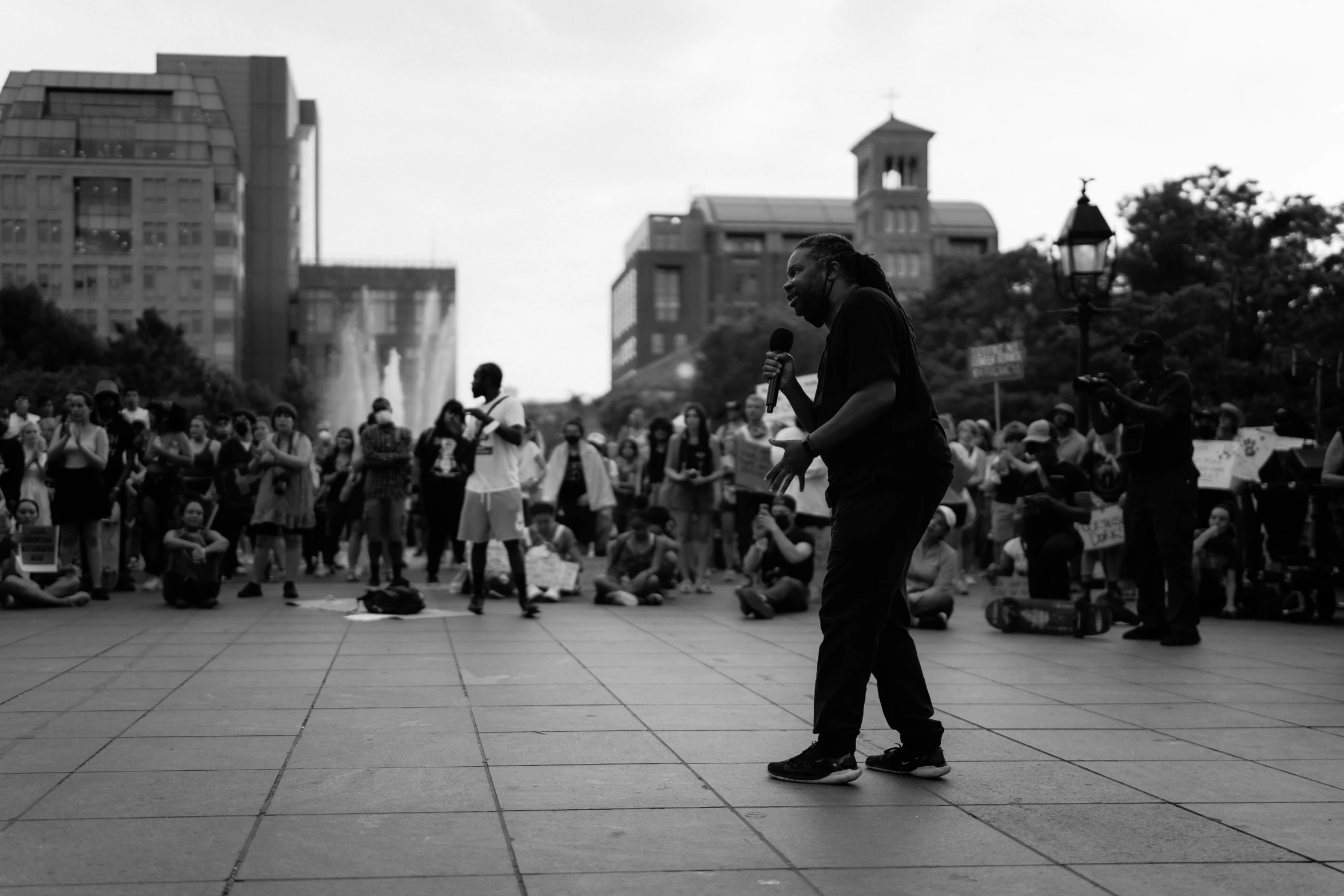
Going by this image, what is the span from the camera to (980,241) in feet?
596

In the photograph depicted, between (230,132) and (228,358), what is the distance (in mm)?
18675

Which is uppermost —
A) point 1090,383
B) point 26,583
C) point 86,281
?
point 86,281

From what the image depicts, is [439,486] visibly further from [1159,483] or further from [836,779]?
[836,779]

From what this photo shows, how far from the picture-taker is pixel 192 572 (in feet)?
42.6

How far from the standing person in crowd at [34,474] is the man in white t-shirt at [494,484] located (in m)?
4.64

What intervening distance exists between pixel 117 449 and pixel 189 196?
11378 cm

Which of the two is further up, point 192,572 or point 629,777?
point 192,572

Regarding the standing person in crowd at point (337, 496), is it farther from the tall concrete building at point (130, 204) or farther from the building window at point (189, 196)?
the building window at point (189, 196)

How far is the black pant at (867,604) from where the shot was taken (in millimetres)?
5312

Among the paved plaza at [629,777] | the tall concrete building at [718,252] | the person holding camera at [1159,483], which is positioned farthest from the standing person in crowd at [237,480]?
the tall concrete building at [718,252]

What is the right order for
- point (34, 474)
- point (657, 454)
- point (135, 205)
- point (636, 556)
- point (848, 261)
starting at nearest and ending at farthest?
point (848, 261) → point (34, 474) → point (636, 556) → point (657, 454) → point (135, 205)

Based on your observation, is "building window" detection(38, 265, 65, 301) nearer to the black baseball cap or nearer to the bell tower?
the bell tower

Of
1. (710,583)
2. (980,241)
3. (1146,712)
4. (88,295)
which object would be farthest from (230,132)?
(1146,712)

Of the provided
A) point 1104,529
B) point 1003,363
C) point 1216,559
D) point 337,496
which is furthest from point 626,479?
point 1216,559
